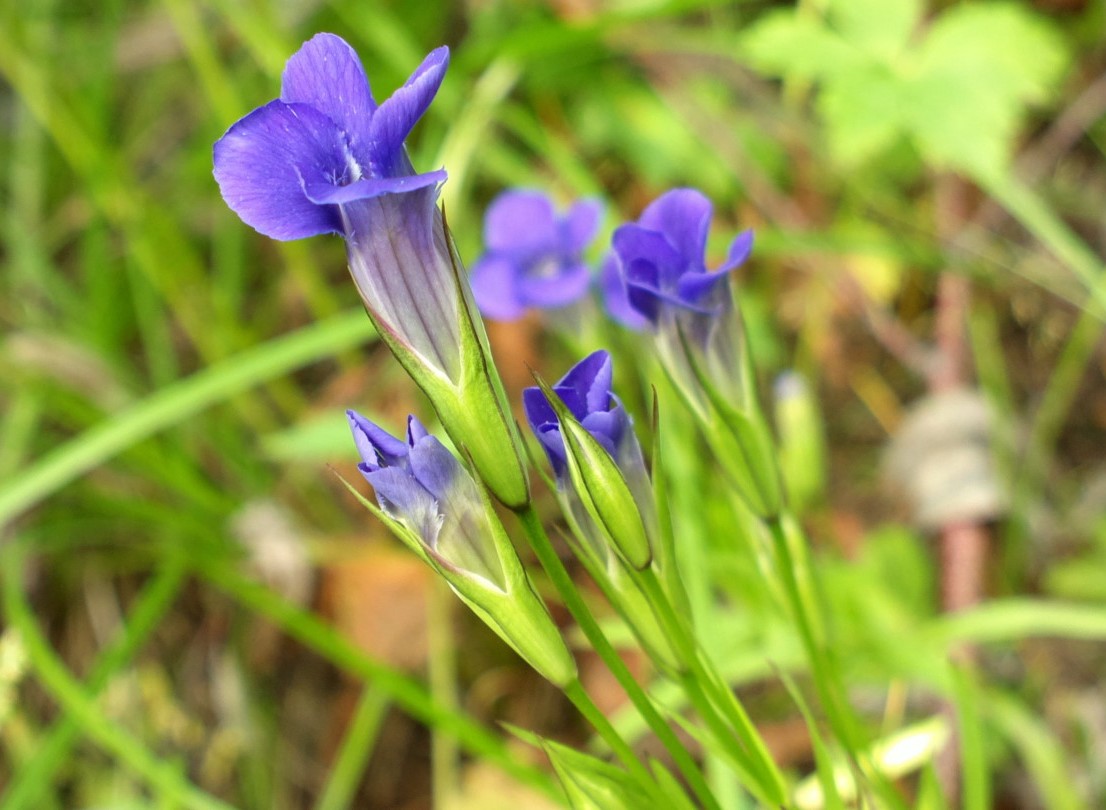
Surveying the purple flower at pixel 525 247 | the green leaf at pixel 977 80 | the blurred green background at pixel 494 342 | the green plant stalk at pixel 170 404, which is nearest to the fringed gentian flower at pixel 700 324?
the purple flower at pixel 525 247

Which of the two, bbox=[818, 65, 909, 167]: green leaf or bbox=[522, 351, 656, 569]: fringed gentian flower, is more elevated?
bbox=[818, 65, 909, 167]: green leaf

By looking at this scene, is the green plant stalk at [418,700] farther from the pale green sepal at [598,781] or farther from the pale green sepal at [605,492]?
the pale green sepal at [605,492]

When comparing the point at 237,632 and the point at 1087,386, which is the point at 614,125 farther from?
the point at 237,632

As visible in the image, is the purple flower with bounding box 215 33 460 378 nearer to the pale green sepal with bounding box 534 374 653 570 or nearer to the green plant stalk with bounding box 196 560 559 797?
the pale green sepal with bounding box 534 374 653 570

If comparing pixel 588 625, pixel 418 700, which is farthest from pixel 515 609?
pixel 418 700

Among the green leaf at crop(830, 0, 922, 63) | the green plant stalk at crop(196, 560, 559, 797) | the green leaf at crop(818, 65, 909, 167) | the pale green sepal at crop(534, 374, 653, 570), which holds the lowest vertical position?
the green plant stalk at crop(196, 560, 559, 797)

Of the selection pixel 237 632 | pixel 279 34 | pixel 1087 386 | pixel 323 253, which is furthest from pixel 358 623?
pixel 1087 386

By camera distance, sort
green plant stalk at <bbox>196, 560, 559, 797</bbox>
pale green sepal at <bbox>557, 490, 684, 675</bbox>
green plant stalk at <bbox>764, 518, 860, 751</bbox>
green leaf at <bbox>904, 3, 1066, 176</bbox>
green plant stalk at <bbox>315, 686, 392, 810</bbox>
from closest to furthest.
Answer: pale green sepal at <bbox>557, 490, 684, 675</bbox> → green plant stalk at <bbox>764, 518, 860, 751</bbox> → green plant stalk at <bbox>196, 560, 559, 797</bbox> → green leaf at <bbox>904, 3, 1066, 176</bbox> → green plant stalk at <bbox>315, 686, 392, 810</bbox>

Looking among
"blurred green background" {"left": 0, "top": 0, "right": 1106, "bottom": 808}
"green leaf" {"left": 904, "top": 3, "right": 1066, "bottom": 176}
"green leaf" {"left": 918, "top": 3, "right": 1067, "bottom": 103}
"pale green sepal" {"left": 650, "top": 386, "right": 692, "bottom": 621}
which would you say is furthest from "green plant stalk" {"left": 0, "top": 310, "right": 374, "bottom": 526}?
"green leaf" {"left": 918, "top": 3, "right": 1067, "bottom": 103}
